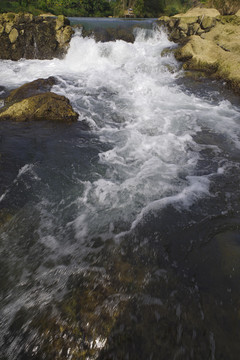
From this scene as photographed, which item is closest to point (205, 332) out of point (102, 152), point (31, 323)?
point (31, 323)

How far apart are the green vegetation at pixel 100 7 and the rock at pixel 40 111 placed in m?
34.5

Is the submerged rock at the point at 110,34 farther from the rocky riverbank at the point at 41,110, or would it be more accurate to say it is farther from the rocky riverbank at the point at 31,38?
the rocky riverbank at the point at 41,110

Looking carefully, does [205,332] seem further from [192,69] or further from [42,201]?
[192,69]

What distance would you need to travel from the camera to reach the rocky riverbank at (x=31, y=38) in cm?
1354

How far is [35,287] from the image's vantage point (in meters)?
2.59

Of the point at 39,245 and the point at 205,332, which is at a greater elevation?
the point at 205,332

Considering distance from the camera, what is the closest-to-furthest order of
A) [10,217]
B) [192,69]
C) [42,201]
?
[10,217], [42,201], [192,69]

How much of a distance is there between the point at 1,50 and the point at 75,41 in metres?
4.75

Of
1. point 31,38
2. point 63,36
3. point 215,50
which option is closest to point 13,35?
point 31,38

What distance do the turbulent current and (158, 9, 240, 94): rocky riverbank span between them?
304 cm

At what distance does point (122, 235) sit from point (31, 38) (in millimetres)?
15446

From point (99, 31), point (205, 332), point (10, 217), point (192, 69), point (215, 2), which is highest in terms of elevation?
point (215, 2)

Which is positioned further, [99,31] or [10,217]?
[99,31]

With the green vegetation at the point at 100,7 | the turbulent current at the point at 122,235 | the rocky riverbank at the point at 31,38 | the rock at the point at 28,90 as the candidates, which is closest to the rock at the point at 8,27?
the rocky riverbank at the point at 31,38
